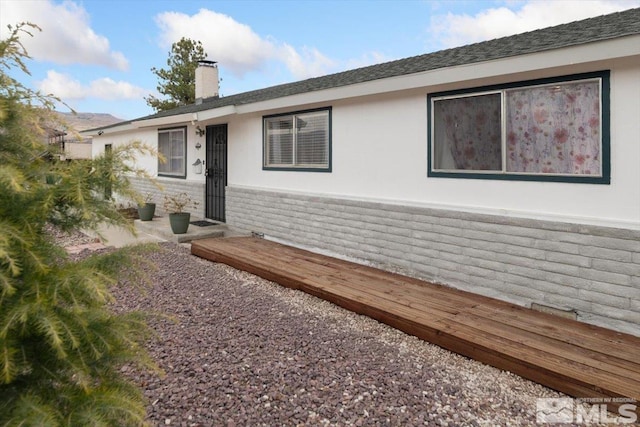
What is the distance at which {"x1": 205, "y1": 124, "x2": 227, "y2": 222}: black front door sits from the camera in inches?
368

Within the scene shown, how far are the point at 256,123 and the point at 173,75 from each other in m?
18.6

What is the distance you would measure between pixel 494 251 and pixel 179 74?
2352 cm

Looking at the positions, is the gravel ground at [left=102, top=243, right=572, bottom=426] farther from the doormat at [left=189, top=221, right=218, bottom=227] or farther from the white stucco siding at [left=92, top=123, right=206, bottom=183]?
the white stucco siding at [left=92, top=123, right=206, bottom=183]

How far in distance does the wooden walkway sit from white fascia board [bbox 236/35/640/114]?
2.40m

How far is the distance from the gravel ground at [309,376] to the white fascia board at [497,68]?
2833mm

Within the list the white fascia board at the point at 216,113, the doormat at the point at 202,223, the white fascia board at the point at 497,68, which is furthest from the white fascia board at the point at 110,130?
the white fascia board at the point at 497,68

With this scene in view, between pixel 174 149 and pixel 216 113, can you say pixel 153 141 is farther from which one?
pixel 216 113

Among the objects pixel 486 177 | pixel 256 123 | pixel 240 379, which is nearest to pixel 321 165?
pixel 256 123

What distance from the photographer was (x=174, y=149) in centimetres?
1103

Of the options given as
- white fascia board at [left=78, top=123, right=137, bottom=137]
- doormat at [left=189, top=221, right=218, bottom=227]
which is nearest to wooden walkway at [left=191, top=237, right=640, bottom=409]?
doormat at [left=189, top=221, right=218, bottom=227]

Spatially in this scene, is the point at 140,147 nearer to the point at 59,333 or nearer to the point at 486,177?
the point at 59,333

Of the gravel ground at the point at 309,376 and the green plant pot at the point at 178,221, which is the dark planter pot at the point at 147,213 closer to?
the green plant pot at the point at 178,221

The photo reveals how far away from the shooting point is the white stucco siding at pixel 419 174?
375cm

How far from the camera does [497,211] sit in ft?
15.3
